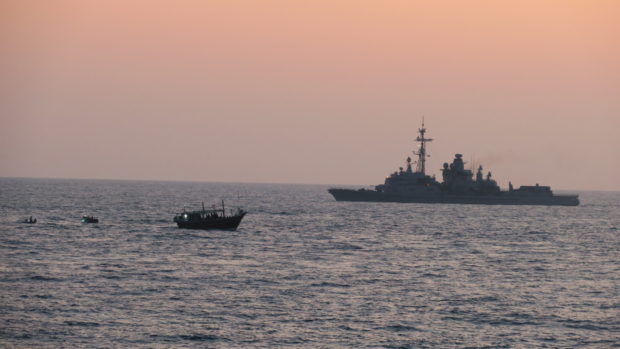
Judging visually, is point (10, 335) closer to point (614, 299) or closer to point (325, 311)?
point (325, 311)

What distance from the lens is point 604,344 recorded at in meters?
43.3

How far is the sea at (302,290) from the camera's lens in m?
44.1

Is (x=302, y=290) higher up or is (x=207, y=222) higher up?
(x=207, y=222)

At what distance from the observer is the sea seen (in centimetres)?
4409

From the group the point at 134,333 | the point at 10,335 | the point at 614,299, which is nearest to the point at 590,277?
the point at 614,299

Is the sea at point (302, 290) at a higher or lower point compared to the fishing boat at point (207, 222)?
lower

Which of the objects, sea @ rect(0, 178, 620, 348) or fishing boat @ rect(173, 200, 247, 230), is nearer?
sea @ rect(0, 178, 620, 348)

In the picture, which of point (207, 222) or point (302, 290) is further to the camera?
point (207, 222)

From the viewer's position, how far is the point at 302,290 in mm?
58156

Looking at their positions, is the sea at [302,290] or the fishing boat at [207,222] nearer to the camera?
the sea at [302,290]

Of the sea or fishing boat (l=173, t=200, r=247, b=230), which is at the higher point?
fishing boat (l=173, t=200, r=247, b=230)

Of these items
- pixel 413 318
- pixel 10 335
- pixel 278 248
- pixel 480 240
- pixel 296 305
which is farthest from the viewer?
pixel 480 240

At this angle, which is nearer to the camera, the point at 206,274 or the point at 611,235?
the point at 206,274

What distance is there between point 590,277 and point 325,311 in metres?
27.8
